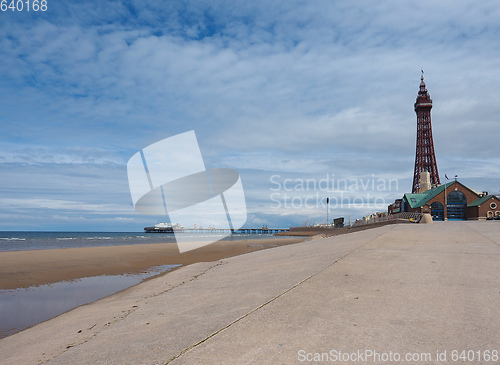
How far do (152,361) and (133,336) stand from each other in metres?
1.57

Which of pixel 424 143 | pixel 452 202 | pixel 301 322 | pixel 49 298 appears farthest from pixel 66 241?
pixel 424 143

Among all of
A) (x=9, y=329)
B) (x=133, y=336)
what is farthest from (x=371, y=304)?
(x=9, y=329)

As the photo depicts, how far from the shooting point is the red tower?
114 meters

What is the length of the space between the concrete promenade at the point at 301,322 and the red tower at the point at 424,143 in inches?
4584

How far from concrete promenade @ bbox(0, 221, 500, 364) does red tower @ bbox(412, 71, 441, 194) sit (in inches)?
4584

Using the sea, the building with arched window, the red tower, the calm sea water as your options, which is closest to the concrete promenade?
the sea

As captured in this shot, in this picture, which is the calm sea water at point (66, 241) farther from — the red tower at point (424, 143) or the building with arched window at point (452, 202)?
the red tower at point (424, 143)

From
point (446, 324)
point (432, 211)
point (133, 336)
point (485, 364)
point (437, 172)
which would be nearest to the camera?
point (485, 364)

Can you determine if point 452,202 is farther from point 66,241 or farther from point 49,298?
point 66,241

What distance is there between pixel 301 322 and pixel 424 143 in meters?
129

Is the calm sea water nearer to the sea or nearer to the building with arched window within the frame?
the sea

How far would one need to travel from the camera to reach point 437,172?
113750mm

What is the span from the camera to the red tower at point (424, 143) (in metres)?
114

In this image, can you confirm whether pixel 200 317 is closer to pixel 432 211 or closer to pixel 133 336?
pixel 133 336
